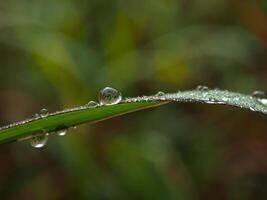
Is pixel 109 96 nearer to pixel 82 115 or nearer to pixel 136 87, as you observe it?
pixel 82 115

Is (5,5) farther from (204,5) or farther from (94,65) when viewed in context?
(204,5)

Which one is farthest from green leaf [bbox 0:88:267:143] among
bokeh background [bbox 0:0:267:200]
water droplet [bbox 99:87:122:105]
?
bokeh background [bbox 0:0:267:200]

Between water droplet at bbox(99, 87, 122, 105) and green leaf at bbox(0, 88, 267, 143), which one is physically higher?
water droplet at bbox(99, 87, 122, 105)

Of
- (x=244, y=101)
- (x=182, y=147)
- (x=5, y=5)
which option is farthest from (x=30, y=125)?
(x=5, y=5)

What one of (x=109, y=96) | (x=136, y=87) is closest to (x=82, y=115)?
(x=109, y=96)

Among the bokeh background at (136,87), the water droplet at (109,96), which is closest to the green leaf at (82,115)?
the water droplet at (109,96)

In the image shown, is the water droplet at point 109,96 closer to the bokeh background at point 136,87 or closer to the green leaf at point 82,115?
the green leaf at point 82,115

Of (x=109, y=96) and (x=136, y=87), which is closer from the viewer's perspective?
(x=109, y=96)

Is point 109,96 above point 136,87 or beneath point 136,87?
beneath

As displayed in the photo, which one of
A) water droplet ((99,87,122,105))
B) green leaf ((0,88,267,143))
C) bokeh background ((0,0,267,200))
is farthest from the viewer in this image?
bokeh background ((0,0,267,200))

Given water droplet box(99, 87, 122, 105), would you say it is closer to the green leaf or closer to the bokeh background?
the green leaf
